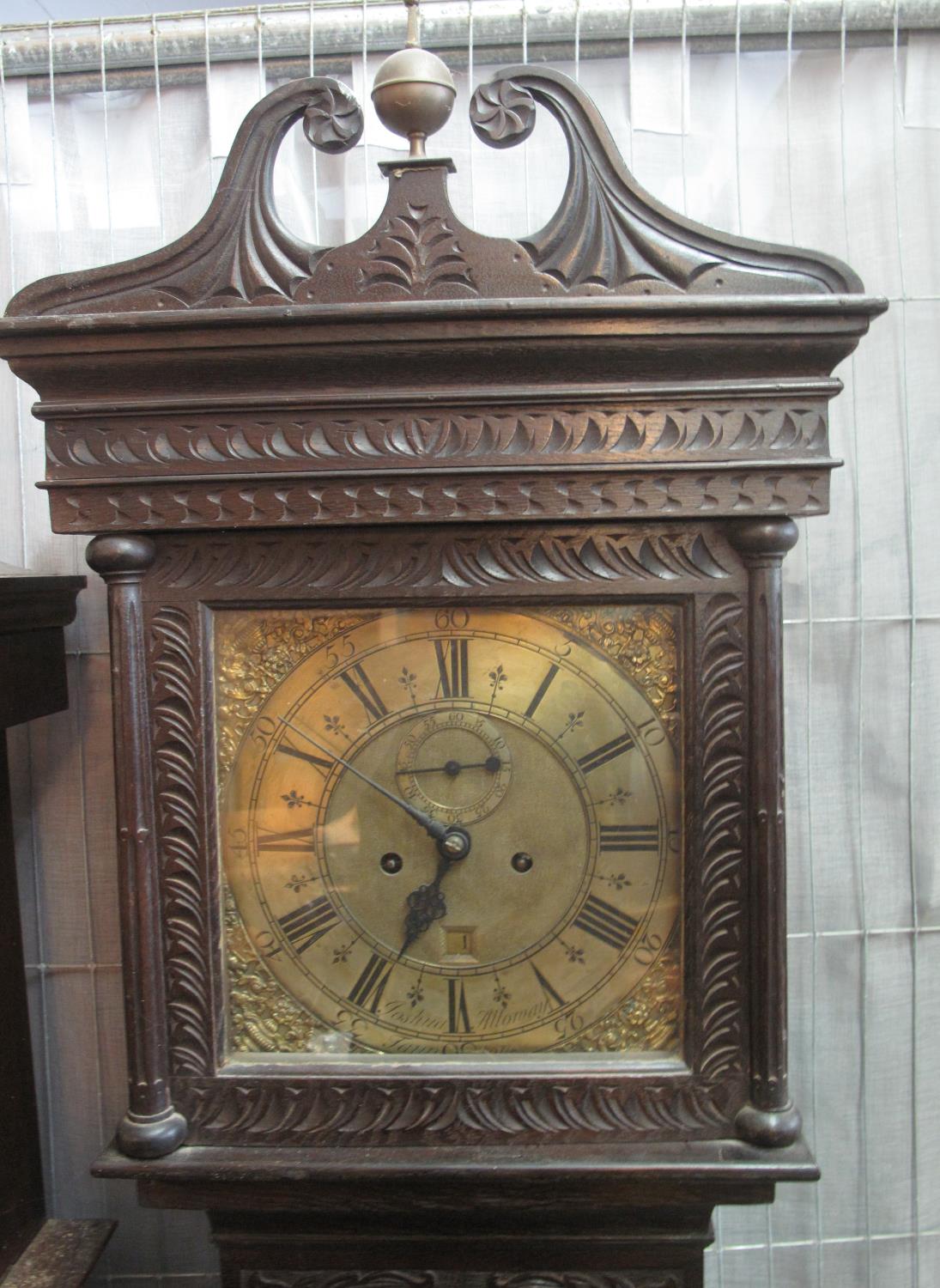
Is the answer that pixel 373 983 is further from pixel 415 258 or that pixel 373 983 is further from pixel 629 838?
pixel 415 258

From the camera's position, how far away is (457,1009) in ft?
2.86

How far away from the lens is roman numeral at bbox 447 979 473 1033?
2.86ft

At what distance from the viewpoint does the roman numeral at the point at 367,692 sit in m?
0.87

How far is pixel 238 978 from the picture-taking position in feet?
2.89

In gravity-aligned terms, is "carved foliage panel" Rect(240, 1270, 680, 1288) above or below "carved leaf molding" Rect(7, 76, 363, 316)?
below

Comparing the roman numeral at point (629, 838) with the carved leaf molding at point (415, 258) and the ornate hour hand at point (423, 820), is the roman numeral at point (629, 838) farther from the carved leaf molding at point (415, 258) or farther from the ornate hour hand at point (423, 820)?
the carved leaf molding at point (415, 258)

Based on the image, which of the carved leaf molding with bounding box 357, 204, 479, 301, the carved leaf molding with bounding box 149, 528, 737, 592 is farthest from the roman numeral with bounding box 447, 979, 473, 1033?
the carved leaf molding with bounding box 357, 204, 479, 301

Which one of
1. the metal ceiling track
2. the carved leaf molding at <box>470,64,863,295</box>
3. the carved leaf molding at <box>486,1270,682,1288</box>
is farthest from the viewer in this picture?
the metal ceiling track

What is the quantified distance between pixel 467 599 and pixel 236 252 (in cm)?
35

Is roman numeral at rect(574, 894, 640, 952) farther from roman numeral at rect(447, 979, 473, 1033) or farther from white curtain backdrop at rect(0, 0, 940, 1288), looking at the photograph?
white curtain backdrop at rect(0, 0, 940, 1288)

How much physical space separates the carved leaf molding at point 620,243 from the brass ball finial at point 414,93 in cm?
3

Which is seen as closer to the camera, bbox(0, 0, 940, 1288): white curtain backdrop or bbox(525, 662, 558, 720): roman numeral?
bbox(525, 662, 558, 720): roman numeral

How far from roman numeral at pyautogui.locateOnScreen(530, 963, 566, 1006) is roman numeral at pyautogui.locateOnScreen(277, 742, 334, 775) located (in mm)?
255

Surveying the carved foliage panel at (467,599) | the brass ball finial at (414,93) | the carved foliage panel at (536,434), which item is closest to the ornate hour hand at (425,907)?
the carved foliage panel at (467,599)
